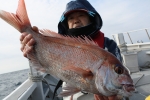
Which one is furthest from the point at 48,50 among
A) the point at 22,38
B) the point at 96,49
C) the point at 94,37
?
the point at 94,37

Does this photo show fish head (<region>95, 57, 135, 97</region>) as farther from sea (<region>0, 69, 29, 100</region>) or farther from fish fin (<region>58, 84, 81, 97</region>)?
sea (<region>0, 69, 29, 100</region>)

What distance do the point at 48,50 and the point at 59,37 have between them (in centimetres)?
20

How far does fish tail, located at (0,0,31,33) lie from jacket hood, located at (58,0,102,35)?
100 cm

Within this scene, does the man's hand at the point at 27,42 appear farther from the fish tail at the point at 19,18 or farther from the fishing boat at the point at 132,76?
the fishing boat at the point at 132,76

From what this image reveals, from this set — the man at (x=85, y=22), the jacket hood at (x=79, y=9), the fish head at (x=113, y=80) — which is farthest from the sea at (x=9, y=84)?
the fish head at (x=113, y=80)

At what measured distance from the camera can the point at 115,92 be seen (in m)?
1.45

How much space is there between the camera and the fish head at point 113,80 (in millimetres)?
1417

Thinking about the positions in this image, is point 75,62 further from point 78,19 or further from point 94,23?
point 94,23

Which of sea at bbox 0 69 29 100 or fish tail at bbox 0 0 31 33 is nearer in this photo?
fish tail at bbox 0 0 31 33

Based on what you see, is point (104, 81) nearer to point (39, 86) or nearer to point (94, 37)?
point (94, 37)

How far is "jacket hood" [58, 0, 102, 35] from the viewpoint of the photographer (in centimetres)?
285

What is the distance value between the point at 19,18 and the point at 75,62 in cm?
90

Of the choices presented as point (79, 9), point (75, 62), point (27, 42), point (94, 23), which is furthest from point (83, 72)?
point (94, 23)

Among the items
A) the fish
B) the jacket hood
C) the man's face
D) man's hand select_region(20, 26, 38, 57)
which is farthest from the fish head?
the jacket hood
